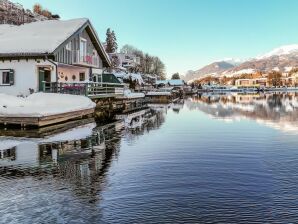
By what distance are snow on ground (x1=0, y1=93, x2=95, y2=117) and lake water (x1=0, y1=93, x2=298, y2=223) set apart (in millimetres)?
4613

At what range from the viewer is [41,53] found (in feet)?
106

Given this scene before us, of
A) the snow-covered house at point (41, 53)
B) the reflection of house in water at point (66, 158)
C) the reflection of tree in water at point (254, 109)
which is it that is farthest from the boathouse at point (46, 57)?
the reflection of house in water at point (66, 158)

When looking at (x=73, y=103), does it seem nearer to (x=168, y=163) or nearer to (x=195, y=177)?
(x=168, y=163)

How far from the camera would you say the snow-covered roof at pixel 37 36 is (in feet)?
109

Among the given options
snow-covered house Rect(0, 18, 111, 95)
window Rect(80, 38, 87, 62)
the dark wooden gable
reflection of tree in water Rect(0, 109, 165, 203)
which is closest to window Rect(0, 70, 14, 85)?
snow-covered house Rect(0, 18, 111, 95)

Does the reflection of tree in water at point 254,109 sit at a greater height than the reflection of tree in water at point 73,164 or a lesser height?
greater

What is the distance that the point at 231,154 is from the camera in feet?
46.6

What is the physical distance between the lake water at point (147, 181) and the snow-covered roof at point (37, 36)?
17.6 meters

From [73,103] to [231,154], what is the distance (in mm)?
16069

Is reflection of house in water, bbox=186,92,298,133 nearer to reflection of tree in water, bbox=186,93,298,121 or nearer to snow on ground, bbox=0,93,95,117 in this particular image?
reflection of tree in water, bbox=186,93,298,121

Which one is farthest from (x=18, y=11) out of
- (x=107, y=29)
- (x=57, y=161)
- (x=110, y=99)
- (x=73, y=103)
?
(x=57, y=161)

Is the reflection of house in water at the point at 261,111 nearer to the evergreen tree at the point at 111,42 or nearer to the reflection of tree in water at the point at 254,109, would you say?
the reflection of tree in water at the point at 254,109

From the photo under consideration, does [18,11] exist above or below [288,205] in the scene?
above

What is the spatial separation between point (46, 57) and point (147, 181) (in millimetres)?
25189
